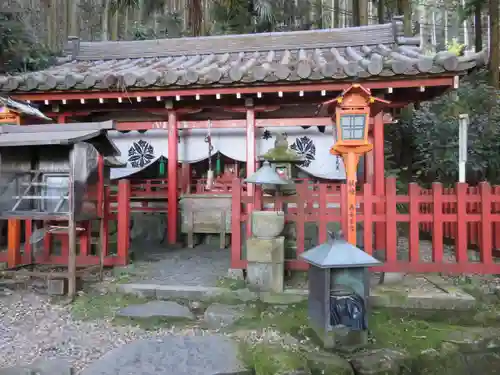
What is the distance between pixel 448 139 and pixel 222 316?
10.9 m

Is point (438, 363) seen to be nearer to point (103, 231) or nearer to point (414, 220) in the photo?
point (414, 220)

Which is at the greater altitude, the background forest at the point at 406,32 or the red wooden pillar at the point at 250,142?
the background forest at the point at 406,32

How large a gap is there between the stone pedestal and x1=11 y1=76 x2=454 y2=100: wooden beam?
2.74m

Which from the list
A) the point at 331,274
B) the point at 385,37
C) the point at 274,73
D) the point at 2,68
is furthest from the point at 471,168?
the point at 2,68

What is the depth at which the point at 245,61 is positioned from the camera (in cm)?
820

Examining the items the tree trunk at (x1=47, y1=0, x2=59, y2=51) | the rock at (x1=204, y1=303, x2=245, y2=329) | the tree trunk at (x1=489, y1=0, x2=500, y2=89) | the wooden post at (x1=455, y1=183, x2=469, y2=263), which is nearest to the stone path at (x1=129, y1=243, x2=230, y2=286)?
the rock at (x1=204, y1=303, x2=245, y2=329)

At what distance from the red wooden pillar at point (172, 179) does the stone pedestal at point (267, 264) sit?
326 centimetres

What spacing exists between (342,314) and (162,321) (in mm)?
1925

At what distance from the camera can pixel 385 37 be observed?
866cm

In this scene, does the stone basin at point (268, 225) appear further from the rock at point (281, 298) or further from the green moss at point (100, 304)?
the green moss at point (100, 304)

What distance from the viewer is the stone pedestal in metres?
4.67

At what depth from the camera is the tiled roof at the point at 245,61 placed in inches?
230

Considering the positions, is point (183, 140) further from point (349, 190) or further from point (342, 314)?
point (342, 314)

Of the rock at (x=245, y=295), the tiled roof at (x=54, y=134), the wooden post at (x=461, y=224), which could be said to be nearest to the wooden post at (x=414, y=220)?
the wooden post at (x=461, y=224)
